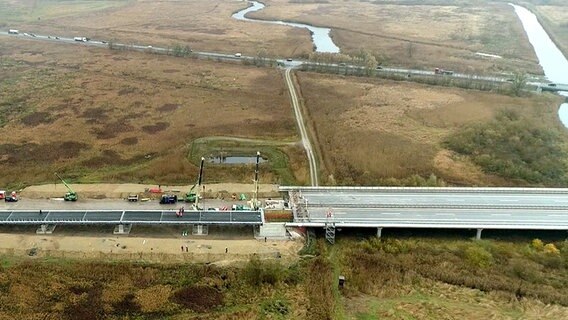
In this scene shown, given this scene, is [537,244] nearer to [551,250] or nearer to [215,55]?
[551,250]

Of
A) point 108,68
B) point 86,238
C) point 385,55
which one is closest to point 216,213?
point 86,238

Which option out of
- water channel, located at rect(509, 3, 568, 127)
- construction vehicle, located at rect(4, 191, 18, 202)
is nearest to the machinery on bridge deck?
construction vehicle, located at rect(4, 191, 18, 202)

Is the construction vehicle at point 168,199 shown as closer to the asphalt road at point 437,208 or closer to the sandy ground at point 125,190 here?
the sandy ground at point 125,190

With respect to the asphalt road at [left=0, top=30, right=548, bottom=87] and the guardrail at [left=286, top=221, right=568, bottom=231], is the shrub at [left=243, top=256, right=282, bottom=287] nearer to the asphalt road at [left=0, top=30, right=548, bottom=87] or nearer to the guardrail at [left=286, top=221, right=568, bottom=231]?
the guardrail at [left=286, top=221, right=568, bottom=231]

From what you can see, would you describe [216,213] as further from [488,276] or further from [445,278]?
[488,276]

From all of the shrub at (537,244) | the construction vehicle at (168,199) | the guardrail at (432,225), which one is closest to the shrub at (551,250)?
the shrub at (537,244)

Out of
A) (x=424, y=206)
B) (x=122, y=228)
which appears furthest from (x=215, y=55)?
(x=424, y=206)

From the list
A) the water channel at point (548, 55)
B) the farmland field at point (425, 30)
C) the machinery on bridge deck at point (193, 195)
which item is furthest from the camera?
the farmland field at point (425, 30)
